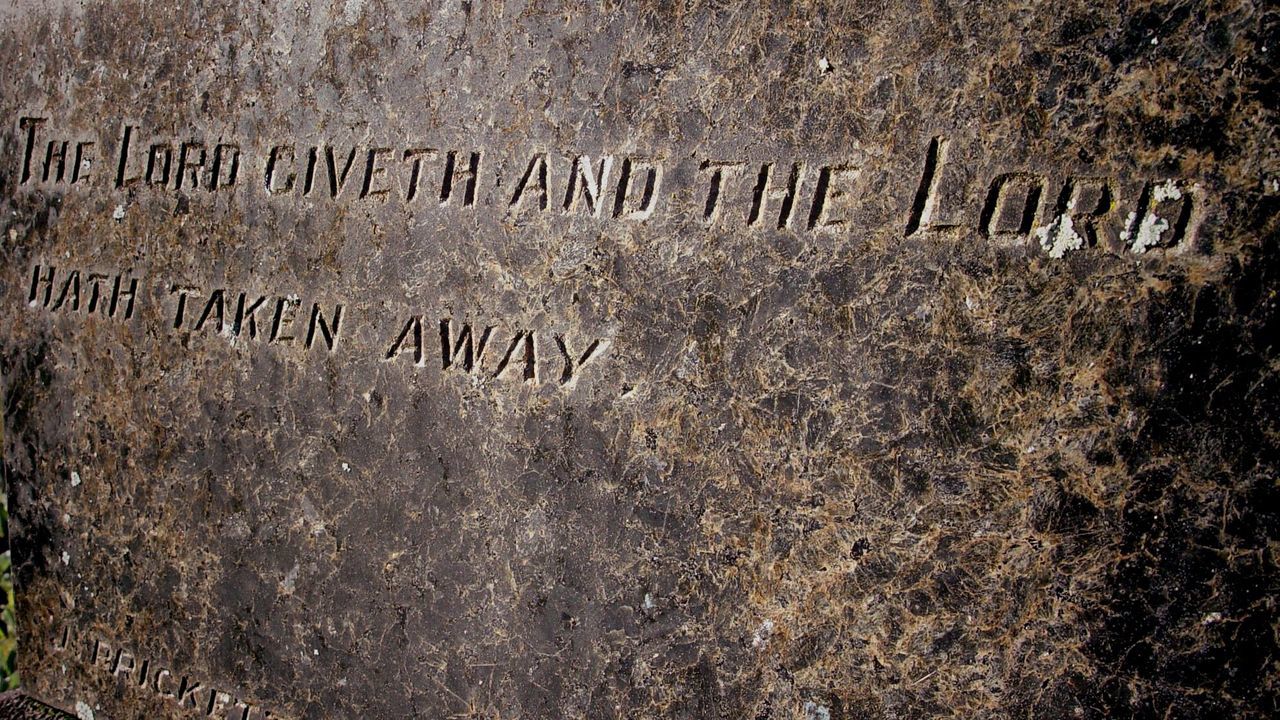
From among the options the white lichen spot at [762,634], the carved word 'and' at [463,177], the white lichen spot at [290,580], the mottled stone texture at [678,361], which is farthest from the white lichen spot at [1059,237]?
the white lichen spot at [290,580]

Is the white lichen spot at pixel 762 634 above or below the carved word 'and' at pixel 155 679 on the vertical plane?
above

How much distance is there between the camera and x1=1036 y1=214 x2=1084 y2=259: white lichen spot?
1.39 metres

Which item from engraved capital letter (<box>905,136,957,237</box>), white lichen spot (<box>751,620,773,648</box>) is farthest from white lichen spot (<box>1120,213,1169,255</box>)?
white lichen spot (<box>751,620,773,648</box>)

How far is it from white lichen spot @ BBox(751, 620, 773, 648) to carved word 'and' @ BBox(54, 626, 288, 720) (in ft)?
3.96

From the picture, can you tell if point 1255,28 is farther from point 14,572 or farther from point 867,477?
point 14,572

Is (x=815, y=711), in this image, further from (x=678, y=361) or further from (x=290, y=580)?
(x=290, y=580)

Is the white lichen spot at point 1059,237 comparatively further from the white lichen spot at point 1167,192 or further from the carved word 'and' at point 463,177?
the carved word 'and' at point 463,177

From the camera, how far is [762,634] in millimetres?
1645

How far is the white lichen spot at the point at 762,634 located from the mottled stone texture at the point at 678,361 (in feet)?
0.03

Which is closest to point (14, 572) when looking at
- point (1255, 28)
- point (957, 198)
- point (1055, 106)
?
point (957, 198)

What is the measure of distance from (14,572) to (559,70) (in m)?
2.14

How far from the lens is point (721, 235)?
63.1 inches

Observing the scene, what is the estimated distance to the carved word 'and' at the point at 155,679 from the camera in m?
2.18

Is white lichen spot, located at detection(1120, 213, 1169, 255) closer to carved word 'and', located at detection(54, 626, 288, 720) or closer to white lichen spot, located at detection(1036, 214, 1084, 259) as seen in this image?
white lichen spot, located at detection(1036, 214, 1084, 259)
